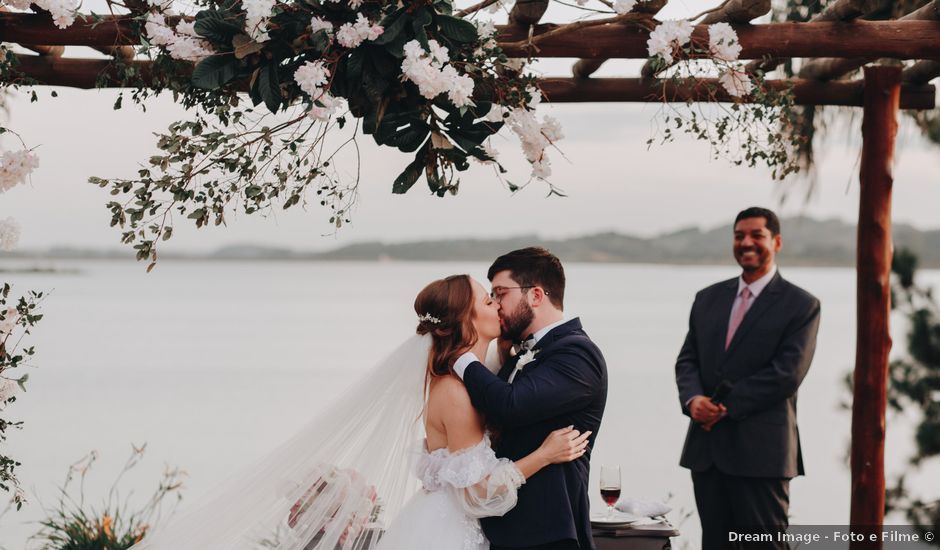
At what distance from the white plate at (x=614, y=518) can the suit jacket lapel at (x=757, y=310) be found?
4.09 feet

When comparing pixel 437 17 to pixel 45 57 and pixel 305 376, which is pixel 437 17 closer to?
pixel 45 57

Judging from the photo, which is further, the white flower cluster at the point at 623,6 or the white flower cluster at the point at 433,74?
the white flower cluster at the point at 623,6

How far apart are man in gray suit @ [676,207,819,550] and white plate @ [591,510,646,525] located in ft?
3.40

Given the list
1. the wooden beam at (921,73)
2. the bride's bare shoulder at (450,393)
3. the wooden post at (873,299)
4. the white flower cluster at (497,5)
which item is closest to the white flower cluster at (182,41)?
the white flower cluster at (497,5)

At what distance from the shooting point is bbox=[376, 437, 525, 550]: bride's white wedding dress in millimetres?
2869

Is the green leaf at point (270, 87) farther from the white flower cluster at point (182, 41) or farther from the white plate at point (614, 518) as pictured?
the white plate at point (614, 518)

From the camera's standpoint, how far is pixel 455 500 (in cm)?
299

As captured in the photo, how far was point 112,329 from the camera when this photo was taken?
2997 centimetres

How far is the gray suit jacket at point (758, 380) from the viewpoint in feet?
14.4

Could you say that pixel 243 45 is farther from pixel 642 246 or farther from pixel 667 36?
pixel 642 246

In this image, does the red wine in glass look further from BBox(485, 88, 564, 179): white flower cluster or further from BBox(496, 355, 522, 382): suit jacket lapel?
BBox(485, 88, 564, 179): white flower cluster

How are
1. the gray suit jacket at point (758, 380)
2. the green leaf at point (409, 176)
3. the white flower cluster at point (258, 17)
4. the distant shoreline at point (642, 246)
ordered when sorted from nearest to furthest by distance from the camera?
the white flower cluster at point (258, 17) < the green leaf at point (409, 176) < the gray suit jacket at point (758, 380) < the distant shoreline at point (642, 246)

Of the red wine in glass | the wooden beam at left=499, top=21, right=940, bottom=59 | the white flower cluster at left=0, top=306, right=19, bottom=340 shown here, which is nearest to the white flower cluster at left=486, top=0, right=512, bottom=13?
the wooden beam at left=499, top=21, right=940, bottom=59

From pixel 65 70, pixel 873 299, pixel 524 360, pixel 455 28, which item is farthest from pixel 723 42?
pixel 65 70
